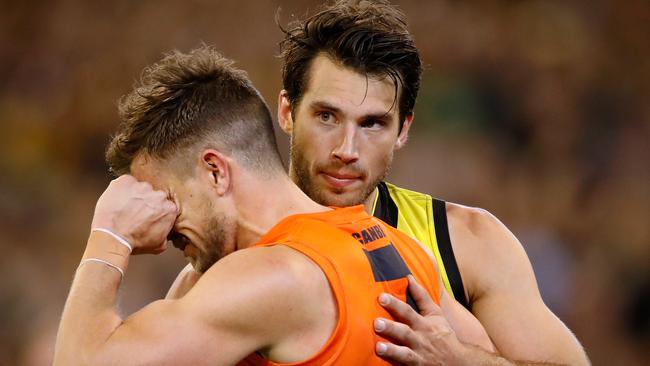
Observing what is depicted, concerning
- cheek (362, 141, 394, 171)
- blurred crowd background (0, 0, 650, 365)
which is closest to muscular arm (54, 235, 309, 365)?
cheek (362, 141, 394, 171)

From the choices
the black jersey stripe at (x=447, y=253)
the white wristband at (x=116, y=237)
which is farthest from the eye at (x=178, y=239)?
the black jersey stripe at (x=447, y=253)

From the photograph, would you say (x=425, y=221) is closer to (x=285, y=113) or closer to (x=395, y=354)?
(x=285, y=113)

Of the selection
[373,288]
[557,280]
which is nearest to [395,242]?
[373,288]

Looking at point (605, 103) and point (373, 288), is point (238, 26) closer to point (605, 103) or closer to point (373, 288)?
point (605, 103)

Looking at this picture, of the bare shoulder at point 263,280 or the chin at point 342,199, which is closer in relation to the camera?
the bare shoulder at point 263,280

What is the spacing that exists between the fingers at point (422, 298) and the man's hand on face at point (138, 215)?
73 cm

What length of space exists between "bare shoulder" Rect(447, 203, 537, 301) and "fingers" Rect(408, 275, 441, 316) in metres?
1.05

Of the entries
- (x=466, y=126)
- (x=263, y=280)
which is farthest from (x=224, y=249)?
(x=466, y=126)

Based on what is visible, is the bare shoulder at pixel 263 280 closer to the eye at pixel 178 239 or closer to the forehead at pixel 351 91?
the eye at pixel 178 239

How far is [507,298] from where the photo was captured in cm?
387

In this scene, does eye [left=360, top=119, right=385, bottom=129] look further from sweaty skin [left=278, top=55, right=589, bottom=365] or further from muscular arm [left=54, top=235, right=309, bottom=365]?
muscular arm [left=54, top=235, right=309, bottom=365]

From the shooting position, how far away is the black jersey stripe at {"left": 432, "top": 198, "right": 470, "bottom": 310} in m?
3.89

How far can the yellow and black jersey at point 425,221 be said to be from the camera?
12.8 ft

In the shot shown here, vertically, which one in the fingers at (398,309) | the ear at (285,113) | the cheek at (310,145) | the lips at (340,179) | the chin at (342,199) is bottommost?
the fingers at (398,309)
